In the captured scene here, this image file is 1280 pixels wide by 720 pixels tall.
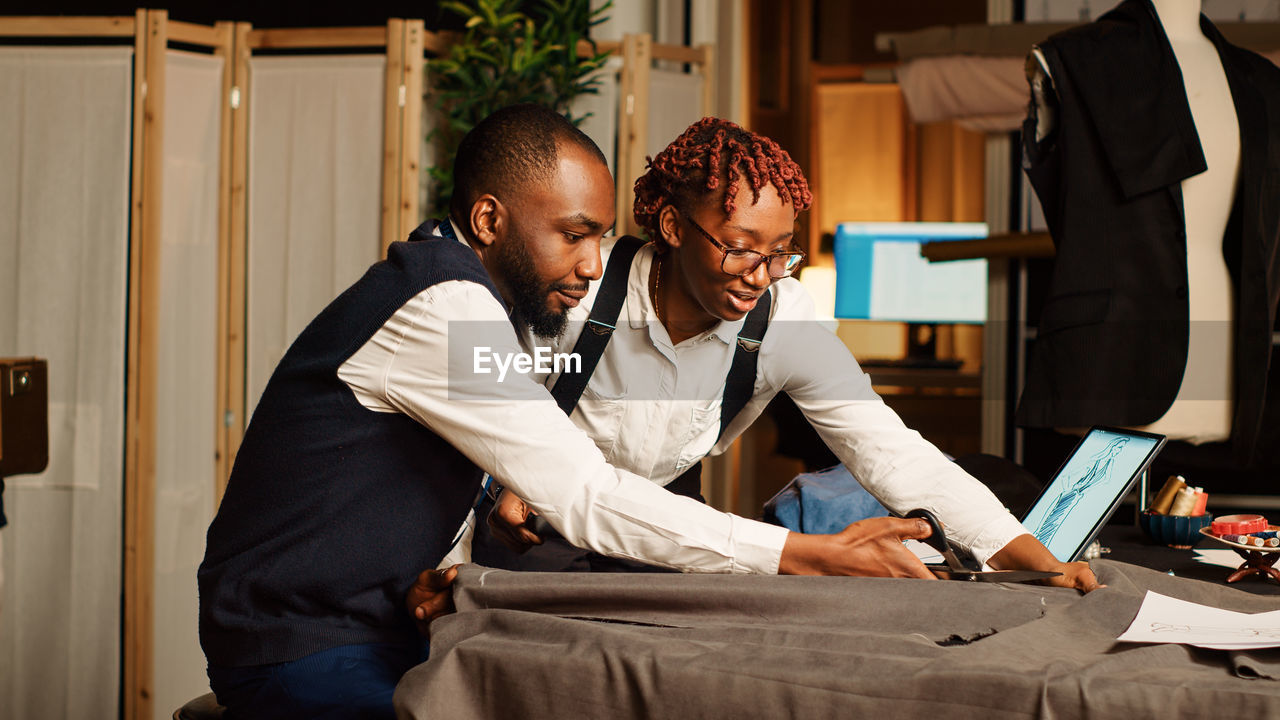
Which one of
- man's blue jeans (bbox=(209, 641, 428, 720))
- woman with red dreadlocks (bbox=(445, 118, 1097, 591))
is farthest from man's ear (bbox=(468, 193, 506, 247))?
man's blue jeans (bbox=(209, 641, 428, 720))

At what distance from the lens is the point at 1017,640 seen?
1095 millimetres

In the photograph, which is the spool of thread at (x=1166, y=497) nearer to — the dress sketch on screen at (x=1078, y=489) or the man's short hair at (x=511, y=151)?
the dress sketch on screen at (x=1078, y=489)

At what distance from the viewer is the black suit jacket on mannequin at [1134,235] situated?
2439mm

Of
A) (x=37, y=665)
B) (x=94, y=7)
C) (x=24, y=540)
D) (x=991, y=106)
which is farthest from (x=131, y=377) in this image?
(x=991, y=106)

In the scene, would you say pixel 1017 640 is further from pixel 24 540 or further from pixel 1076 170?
pixel 24 540

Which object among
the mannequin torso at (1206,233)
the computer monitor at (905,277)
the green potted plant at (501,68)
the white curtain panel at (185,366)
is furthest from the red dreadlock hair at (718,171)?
the computer monitor at (905,277)

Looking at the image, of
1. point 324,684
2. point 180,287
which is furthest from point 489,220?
point 180,287

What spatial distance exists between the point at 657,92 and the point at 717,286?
2403 millimetres

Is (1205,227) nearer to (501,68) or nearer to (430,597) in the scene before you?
(430,597)

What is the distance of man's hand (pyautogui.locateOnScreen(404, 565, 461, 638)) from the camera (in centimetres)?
129

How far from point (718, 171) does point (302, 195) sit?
8.06 feet

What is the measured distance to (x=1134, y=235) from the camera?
246 centimetres

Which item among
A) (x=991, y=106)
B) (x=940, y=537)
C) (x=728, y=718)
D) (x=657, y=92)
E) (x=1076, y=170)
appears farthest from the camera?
(x=657, y=92)

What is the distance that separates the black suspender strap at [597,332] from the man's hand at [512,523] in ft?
0.93
